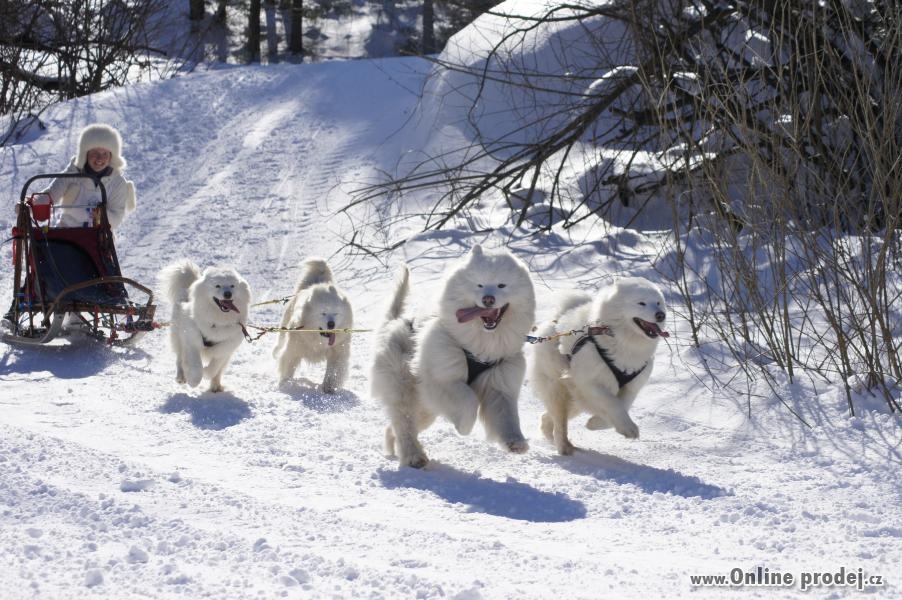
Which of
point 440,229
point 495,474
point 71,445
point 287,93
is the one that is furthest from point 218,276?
point 287,93

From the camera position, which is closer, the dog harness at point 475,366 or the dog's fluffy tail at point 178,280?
the dog harness at point 475,366

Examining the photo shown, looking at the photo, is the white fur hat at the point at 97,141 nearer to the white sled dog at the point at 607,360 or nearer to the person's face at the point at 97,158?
the person's face at the point at 97,158

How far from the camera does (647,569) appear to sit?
3.73 m

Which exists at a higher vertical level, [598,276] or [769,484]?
[598,276]

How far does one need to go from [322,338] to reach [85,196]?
101 inches

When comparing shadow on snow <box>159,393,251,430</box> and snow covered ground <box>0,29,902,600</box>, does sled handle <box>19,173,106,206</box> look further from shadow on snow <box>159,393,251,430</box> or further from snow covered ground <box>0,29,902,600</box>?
shadow on snow <box>159,393,251,430</box>

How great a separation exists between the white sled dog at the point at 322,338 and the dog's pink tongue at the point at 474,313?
7.03ft

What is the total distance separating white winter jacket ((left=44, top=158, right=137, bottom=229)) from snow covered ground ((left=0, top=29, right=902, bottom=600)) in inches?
40.8

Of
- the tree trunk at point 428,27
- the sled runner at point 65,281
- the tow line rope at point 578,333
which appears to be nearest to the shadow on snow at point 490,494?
the tow line rope at point 578,333

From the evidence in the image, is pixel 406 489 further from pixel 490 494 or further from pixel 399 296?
pixel 399 296

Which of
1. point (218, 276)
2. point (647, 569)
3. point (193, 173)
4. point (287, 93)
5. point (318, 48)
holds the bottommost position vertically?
point (647, 569)

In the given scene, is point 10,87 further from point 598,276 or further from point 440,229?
point 598,276

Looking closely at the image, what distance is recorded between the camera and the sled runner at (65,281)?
771 centimetres

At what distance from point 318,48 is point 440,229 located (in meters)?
18.6
